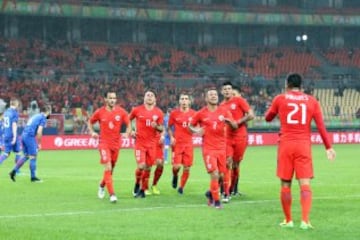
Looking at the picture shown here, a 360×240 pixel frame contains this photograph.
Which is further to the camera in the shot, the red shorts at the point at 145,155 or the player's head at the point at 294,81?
the red shorts at the point at 145,155

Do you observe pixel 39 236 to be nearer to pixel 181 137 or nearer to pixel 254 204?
pixel 254 204

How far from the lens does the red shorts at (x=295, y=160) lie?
13266 mm

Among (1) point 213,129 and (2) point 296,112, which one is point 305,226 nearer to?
(2) point 296,112

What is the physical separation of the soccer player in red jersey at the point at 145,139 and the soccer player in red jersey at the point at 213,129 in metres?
2.15

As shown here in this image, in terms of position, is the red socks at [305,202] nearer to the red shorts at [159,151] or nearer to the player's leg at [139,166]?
the player's leg at [139,166]

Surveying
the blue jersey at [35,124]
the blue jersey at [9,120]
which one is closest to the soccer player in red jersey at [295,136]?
the blue jersey at [35,124]

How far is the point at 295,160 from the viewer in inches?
524

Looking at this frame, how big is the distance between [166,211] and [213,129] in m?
2.04

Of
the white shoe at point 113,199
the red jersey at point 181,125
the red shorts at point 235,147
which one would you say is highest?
the red jersey at point 181,125

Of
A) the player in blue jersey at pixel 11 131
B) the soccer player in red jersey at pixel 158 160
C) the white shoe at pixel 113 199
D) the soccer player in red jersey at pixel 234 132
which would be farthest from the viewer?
the player in blue jersey at pixel 11 131

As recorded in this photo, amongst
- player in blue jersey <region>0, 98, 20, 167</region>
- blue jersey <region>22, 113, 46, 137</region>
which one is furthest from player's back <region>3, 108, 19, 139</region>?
blue jersey <region>22, 113, 46, 137</region>

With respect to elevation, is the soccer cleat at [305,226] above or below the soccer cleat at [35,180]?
above

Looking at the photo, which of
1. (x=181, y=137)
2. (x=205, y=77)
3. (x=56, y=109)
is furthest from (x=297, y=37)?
(x=181, y=137)

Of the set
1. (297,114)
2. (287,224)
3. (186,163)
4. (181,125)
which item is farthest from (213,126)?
(287,224)
